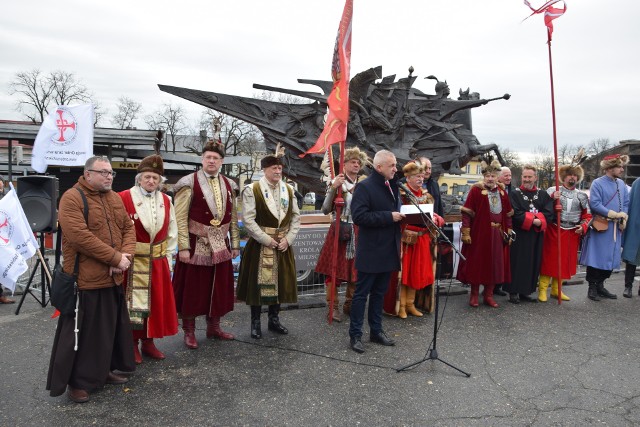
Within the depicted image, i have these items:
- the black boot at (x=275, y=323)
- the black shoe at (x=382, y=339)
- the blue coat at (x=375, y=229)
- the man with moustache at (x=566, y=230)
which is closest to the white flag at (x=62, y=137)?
the black boot at (x=275, y=323)

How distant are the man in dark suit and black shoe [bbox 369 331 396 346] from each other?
251 millimetres

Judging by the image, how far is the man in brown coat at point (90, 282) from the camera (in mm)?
3113

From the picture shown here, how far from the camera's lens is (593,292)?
642 centimetres

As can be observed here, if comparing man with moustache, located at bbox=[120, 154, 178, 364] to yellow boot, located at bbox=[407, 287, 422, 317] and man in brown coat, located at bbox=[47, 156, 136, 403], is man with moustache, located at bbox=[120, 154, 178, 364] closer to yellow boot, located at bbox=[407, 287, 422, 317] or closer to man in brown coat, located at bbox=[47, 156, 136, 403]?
man in brown coat, located at bbox=[47, 156, 136, 403]

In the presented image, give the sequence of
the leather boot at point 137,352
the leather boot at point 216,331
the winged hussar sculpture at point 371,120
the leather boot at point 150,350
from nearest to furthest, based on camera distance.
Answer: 1. the leather boot at point 137,352
2. the leather boot at point 150,350
3. the leather boot at point 216,331
4. the winged hussar sculpture at point 371,120

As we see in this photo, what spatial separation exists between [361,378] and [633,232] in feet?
17.1

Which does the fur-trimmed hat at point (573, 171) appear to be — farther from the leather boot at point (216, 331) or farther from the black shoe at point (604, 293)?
the leather boot at point (216, 331)

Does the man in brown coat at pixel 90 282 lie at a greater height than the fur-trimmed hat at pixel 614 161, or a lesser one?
lesser

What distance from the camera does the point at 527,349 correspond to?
442 centimetres

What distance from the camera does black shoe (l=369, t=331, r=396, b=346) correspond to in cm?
443

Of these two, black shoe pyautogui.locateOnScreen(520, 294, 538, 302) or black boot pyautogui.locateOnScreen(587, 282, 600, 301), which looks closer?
black shoe pyautogui.locateOnScreen(520, 294, 538, 302)

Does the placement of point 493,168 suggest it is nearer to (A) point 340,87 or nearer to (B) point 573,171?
(B) point 573,171

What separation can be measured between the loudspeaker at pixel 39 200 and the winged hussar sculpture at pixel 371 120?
298cm

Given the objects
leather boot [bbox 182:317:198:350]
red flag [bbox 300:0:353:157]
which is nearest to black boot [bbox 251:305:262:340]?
leather boot [bbox 182:317:198:350]
